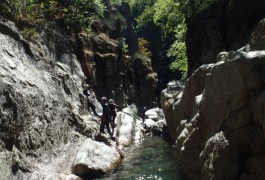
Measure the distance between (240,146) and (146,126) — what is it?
2189 cm

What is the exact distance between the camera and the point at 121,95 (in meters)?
38.4

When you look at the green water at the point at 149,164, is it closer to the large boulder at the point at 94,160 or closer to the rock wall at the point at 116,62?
the large boulder at the point at 94,160

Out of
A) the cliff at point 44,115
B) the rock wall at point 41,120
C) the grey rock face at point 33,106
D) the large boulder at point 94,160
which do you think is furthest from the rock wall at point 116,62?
the large boulder at point 94,160

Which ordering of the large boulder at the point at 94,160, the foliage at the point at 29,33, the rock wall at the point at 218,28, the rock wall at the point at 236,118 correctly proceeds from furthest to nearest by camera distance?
the rock wall at the point at 218,28
the foliage at the point at 29,33
the large boulder at the point at 94,160
the rock wall at the point at 236,118

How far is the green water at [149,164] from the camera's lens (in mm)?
14823

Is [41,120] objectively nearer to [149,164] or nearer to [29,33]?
[149,164]

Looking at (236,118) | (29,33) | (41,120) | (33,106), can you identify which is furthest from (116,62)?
(236,118)

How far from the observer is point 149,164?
17.1m

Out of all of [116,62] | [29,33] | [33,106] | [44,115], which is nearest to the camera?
[33,106]

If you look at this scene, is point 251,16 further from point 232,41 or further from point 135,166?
point 135,166

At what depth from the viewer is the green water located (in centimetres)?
1482

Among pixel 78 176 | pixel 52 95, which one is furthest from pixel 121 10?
pixel 78 176

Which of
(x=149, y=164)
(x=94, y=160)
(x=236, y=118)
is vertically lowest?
(x=236, y=118)

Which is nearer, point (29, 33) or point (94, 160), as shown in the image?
point (94, 160)
